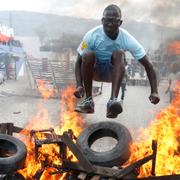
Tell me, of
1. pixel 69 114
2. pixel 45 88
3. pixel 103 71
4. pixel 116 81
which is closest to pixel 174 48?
pixel 45 88

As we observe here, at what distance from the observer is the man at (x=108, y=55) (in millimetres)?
5238

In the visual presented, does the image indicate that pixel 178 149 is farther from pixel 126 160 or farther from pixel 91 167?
pixel 91 167

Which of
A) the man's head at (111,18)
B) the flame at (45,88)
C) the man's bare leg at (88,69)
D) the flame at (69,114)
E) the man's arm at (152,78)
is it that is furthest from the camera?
the flame at (45,88)

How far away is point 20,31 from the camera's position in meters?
45.9

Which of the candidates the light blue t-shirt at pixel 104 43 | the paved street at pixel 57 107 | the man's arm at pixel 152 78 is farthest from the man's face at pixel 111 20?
the paved street at pixel 57 107

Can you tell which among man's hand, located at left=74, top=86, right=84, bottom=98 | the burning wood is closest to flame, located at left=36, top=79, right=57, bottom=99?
the burning wood

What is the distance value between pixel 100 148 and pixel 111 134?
7.46 feet

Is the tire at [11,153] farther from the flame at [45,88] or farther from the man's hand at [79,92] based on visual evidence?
the flame at [45,88]

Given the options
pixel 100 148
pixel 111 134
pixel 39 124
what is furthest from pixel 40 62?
pixel 111 134

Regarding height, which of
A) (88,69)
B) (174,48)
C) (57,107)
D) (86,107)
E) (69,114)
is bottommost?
(57,107)

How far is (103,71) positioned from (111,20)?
874mm

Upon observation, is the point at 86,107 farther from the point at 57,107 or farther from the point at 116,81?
the point at 57,107

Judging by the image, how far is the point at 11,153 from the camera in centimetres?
642

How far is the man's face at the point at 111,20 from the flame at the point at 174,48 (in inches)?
770
